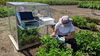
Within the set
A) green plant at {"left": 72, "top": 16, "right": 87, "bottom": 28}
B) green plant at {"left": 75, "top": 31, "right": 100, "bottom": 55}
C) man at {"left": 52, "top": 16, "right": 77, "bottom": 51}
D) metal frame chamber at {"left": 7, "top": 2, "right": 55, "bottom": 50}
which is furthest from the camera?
green plant at {"left": 72, "top": 16, "right": 87, "bottom": 28}

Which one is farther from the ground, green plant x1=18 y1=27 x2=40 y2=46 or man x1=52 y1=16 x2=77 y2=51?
man x1=52 y1=16 x2=77 y2=51

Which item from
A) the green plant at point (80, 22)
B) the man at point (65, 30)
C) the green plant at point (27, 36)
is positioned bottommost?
the green plant at point (80, 22)

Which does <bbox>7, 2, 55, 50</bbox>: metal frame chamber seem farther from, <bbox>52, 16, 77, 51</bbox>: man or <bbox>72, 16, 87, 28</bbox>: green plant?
<bbox>72, 16, 87, 28</bbox>: green plant

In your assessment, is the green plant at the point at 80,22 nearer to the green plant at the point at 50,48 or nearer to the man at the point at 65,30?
the man at the point at 65,30

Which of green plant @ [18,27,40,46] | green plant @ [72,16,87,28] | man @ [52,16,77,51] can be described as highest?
man @ [52,16,77,51]

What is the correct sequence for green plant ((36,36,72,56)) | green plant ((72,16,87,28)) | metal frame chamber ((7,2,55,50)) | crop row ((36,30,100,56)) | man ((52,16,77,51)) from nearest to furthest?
green plant ((36,36,72,56))
crop row ((36,30,100,56))
man ((52,16,77,51))
metal frame chamber ((7,2,55,50))
green plant ((72,16,87,28))

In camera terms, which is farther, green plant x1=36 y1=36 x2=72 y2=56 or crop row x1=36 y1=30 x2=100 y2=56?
crop row x1=36 y1=30 x2=100 y2=56

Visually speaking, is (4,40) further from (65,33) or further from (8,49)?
(65,33)

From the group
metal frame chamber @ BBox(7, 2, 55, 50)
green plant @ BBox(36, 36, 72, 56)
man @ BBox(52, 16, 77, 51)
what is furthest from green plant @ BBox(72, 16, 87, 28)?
green plant @ BBox(36, 36, 72, 56)

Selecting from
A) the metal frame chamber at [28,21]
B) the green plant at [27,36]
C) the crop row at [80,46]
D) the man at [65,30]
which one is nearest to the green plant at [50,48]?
the crop row at [80,46]

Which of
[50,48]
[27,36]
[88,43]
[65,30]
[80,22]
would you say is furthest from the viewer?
[80,22]

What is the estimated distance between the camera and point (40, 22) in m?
4.88

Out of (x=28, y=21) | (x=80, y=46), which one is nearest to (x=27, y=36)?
(x=28, y=21)

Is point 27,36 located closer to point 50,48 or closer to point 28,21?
point 28,21
